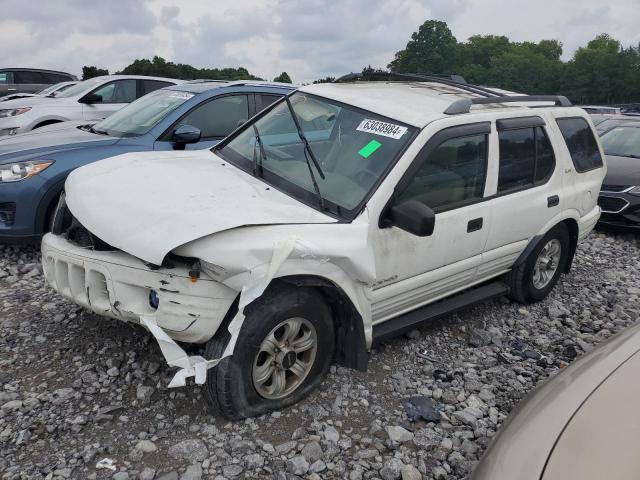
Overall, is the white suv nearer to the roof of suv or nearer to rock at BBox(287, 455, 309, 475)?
the roof of suv

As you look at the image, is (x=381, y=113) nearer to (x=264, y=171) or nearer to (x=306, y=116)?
(x=306, y=116)

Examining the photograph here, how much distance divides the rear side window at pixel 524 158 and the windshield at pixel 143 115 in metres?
3.39

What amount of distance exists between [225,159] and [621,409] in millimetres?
2849

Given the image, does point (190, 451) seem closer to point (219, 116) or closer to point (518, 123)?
point (518, 123)

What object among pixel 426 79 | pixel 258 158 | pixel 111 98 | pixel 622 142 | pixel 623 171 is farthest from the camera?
pixel 111 98

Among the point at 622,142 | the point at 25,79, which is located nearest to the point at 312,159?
the point at 622,142

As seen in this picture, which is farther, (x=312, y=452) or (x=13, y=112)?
(x=13, y=112)

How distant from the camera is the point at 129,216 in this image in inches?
111

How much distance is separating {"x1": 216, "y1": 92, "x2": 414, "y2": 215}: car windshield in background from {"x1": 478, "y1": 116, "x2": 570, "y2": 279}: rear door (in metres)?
1.00

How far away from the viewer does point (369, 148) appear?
3.39 m

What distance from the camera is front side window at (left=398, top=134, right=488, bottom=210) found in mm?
3385

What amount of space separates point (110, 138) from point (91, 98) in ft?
13.3

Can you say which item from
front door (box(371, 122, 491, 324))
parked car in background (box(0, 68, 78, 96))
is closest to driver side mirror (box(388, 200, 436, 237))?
front door (box(371, 122, 491, 324))

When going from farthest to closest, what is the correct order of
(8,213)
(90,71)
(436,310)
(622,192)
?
(90,71) → (622,192) → (8,213) → (436,310)
